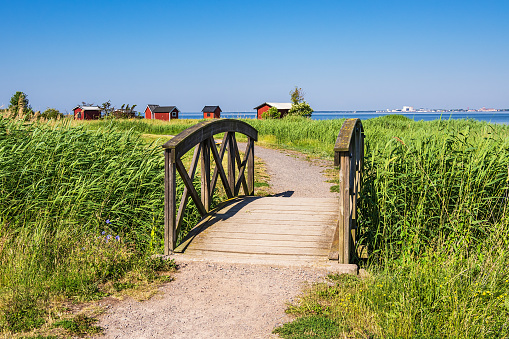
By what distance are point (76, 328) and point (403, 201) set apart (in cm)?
439

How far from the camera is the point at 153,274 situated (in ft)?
16.8

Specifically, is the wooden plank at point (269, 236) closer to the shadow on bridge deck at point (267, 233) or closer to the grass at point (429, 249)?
the shadow on bridge deck at point (267, 233)

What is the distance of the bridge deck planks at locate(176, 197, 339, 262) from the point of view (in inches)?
235

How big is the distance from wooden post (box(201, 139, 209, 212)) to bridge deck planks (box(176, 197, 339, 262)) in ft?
0.88

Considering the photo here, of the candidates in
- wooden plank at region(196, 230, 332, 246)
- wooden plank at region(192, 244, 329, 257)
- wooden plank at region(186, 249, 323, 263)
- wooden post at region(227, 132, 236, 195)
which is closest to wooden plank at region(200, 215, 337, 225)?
wooden plank at region(196, 230, 332, 246)

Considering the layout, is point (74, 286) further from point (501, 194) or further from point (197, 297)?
point (501, 194)

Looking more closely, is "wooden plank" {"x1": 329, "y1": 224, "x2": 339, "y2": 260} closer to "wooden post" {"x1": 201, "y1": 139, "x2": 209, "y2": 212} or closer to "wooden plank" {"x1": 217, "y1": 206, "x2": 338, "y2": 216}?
"wooden plank" {"x1": 217, "y1": 206, "x2": 338, "y2": 216}

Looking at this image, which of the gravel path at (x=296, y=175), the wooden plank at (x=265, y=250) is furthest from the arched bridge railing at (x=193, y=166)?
the gravel path at (x=296, y=175)

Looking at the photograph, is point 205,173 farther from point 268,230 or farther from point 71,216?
point 71,216

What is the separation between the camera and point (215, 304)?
447cm

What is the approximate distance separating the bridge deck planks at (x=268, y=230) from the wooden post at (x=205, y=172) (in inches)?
10.5

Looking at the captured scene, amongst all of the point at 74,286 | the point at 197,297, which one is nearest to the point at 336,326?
the point at 197,297

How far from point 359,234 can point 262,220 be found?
1.57 meters

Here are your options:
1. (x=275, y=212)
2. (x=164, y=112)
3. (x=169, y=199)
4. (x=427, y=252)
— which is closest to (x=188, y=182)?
(x=169, y=199)
